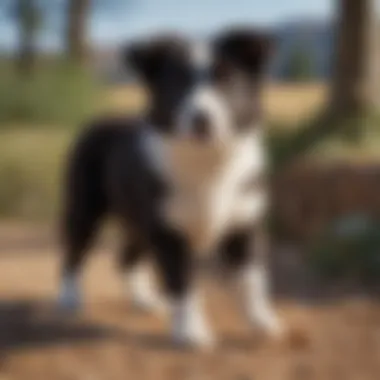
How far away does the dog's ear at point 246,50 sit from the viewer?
2.82 m

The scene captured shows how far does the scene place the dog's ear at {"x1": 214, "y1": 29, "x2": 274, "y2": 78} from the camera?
2.82m

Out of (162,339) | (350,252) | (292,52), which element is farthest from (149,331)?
(292,52)

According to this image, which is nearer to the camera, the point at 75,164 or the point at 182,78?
the point at 182,78

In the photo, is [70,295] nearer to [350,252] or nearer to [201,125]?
[201,125]

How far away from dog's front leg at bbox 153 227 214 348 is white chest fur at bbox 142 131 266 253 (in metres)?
0.04

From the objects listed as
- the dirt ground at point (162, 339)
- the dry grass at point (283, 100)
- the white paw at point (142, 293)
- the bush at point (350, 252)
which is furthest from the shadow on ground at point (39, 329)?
the dry grass at point (283, 100)

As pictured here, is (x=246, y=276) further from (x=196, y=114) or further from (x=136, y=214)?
(x=196, y=114)

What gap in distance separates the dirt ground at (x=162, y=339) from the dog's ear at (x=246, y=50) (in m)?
0.74

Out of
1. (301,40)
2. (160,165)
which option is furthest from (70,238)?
(301,40)

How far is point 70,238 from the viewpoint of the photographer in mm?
3340

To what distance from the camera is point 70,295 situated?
3.37 meters

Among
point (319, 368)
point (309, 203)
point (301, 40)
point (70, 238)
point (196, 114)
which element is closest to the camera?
point (196, 114)

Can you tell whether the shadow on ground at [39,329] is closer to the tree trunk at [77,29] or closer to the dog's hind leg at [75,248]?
the dog's hind leg at [75,248]

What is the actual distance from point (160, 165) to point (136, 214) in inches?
6.9
